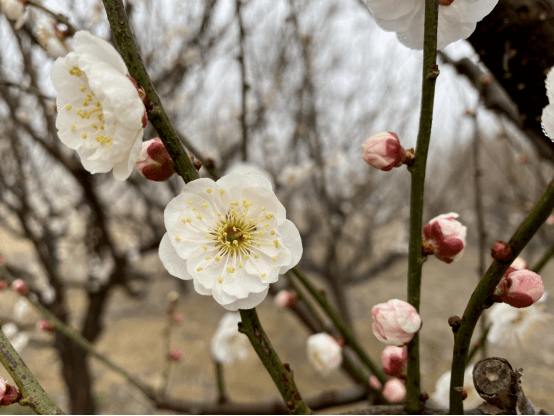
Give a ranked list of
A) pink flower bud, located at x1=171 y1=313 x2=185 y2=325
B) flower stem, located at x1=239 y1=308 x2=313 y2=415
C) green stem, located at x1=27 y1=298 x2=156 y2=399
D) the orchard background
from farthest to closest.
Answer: the orchard background → pink flower bud, located at x1=171 y1=313 x2=185 y2=325 → green stem, located at x1=27 y1=298 x2=156 y2=399 → flower stem, located at x1=239 y1=308 x2=313 y2=415

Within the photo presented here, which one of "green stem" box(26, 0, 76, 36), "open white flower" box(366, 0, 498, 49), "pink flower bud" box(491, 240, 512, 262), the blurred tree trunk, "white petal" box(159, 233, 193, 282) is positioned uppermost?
"green stem" box(26, 0, 76, 36)

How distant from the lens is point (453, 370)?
16.8 inches

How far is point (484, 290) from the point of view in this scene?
0.36 m

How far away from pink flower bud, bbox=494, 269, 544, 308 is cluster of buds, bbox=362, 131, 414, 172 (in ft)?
0.56

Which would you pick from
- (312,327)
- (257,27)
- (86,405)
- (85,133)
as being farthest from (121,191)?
(85,133)

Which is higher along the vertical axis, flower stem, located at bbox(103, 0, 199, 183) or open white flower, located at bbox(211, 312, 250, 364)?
open white flower, located at bbox(211, 312, 250, 364)

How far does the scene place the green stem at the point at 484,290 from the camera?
1.01ft

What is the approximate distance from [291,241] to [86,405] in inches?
132

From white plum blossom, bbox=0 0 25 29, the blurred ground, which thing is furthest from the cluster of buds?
the blurred ground

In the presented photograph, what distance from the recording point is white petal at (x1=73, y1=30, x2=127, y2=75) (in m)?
0.38

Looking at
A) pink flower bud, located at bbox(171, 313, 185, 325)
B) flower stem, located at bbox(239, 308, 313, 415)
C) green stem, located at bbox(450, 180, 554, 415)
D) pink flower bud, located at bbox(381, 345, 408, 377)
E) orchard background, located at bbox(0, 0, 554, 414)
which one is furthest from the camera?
orchard background, located at bbox(0, 0, 554, 414)

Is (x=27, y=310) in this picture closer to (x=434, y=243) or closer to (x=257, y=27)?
(x=434, y=243)

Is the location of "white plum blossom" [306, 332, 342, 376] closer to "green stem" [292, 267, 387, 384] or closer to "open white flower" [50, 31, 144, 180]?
"green stem" [292, 267, 387, 384]

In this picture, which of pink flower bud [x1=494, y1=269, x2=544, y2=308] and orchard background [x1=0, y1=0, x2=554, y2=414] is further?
orchard background [x1=0, y1=0, x2=554, y2=414]
